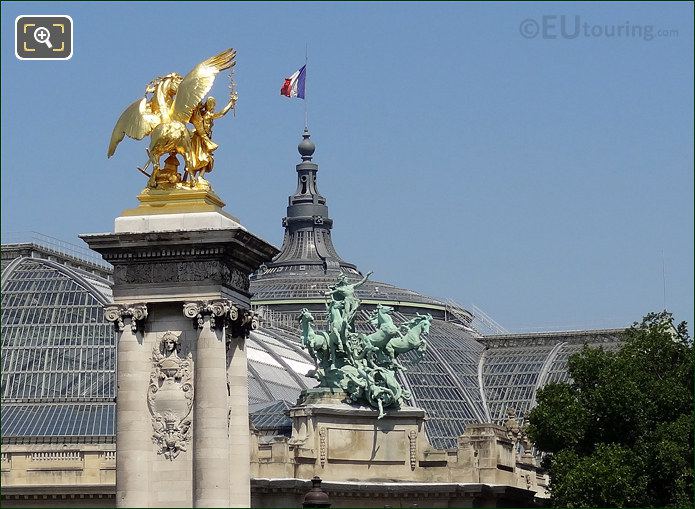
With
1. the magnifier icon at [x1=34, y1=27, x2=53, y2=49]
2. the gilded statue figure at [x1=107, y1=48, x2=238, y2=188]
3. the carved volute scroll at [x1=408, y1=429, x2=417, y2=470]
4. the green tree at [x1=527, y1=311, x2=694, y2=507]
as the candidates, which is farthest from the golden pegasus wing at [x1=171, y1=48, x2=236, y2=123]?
the carved volute scroll at [x1=408, y1=429, x2=417, y2=470]

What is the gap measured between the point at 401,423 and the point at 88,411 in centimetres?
1750

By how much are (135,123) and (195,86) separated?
161cm

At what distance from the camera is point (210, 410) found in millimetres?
49562

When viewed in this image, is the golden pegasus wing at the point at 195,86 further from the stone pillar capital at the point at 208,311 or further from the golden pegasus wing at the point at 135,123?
the stone pillar capital at the point at 208,311

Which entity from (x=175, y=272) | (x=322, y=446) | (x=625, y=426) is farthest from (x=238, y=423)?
(x=322, y=446)

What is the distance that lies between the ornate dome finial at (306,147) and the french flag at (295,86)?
152 feet

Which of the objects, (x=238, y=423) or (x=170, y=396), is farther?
(x=238, y=423)

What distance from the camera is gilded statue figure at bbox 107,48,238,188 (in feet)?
168

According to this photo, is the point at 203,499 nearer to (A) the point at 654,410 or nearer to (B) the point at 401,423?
(A) the point at 654,410

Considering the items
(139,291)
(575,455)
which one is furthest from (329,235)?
(139,291)

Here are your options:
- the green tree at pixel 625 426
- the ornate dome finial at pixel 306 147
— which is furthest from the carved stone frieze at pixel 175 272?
the ornate dome finial at pixel 306 147

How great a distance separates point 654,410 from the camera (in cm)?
8494

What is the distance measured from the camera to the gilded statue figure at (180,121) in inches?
2012

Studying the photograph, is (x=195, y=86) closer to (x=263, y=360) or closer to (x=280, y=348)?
(x=263, y=360)
